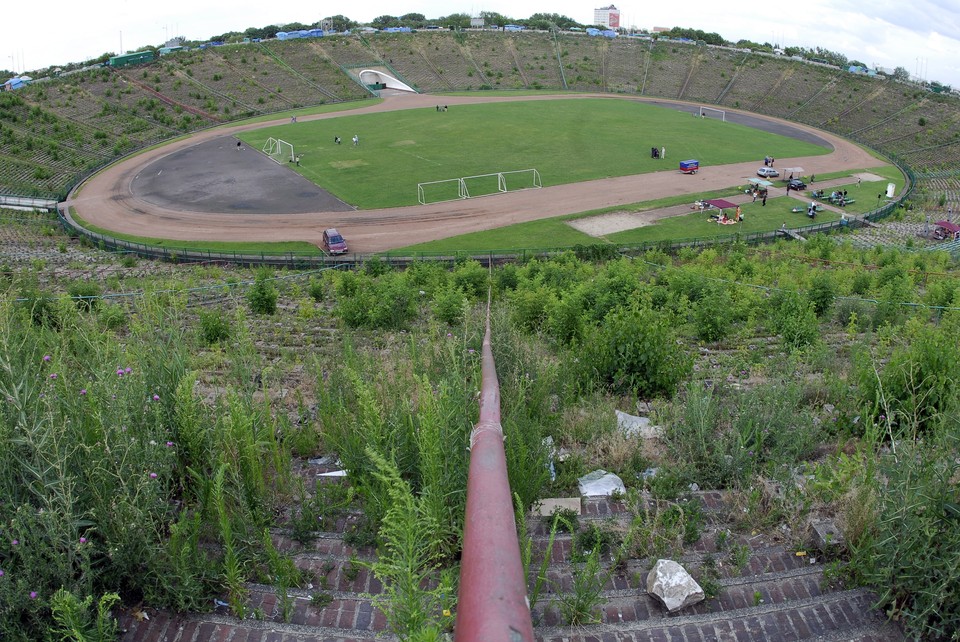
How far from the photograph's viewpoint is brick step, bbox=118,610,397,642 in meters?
5.21

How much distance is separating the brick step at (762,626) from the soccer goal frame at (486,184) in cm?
3936

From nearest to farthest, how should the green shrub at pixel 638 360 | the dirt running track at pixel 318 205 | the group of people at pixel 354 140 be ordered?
the green shrub at pixel 638 360 → the dirt running track at pixel 318 205 → the group of people at pixel 354 140

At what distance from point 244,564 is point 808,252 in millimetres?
32661

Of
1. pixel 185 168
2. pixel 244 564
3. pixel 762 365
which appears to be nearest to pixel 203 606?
pixel 244 564

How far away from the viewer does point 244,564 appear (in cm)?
581

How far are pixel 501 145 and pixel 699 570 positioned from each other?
55.1m

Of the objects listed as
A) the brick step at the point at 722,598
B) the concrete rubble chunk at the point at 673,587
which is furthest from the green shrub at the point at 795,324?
the concrete rubble chunk at the point at 673,587

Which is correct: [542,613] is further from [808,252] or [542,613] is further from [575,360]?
[808,252]

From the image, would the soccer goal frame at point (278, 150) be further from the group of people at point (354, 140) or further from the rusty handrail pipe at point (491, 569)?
the rusty handrail pipe at point (491, 569)

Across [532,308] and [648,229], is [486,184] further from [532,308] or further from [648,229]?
[532,308]

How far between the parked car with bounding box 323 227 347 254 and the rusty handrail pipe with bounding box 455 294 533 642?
32241mm

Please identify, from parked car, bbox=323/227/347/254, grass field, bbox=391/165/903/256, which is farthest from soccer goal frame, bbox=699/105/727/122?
parked car, bbox=323/227/347/254

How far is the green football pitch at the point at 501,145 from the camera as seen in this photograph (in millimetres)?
49125

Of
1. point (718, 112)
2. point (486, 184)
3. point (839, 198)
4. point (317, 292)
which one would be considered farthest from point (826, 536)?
point (718, 112)
